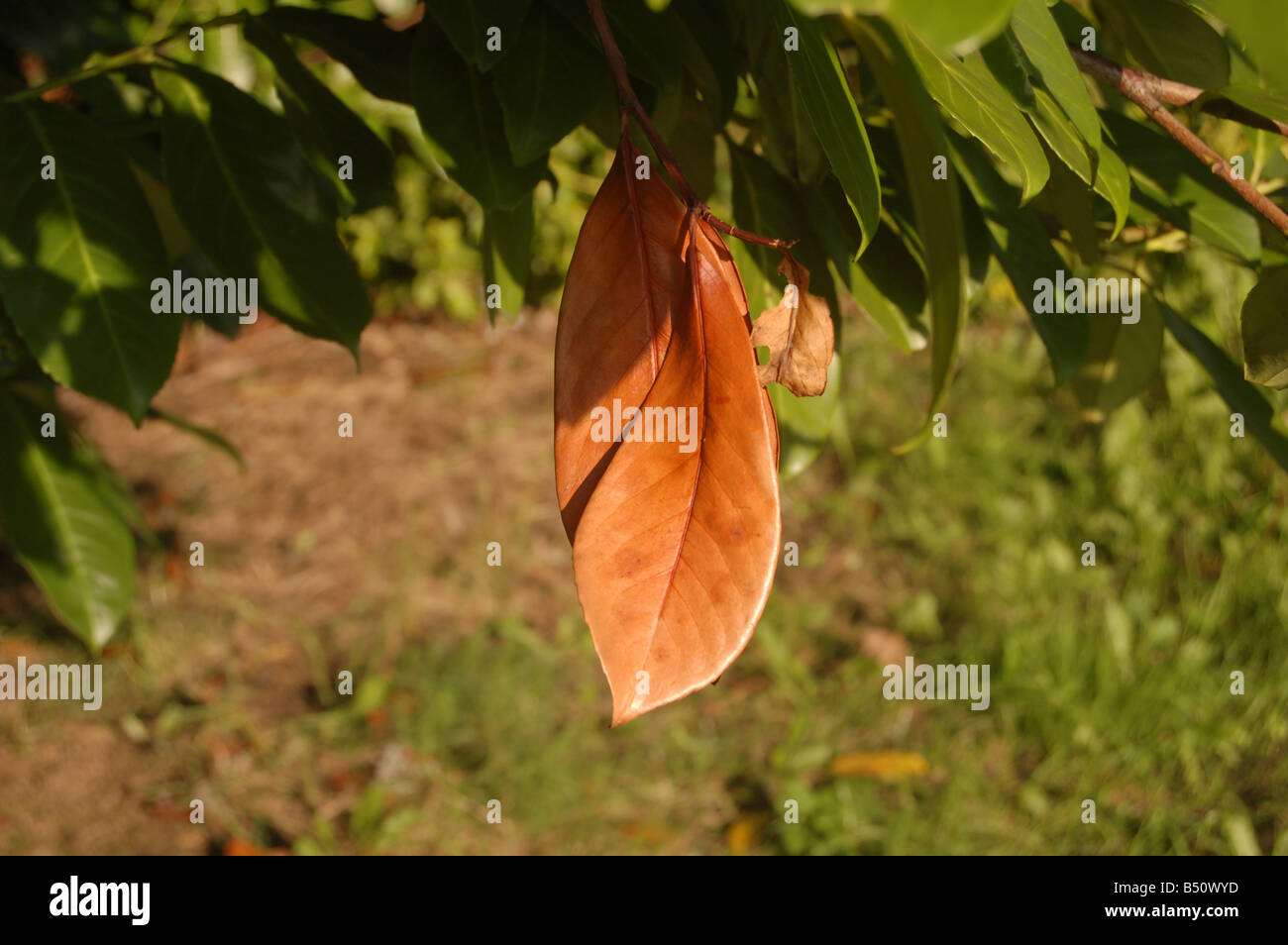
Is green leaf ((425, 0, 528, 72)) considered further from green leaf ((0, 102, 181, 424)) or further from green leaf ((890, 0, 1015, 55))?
green leaf ((890, 0, 1015, 55))

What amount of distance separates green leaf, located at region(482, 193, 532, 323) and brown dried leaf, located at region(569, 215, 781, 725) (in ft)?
1.07

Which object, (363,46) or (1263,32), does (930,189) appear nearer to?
(1263,32)

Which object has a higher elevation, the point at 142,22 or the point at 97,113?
the point at 142,22

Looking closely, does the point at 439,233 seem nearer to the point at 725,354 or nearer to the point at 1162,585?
the point at 1162,585

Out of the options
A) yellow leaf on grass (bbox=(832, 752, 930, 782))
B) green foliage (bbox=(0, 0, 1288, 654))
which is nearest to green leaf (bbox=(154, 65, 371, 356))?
green foliage (bbox=(0, 0, 1288, 654))

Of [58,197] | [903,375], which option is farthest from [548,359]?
[58,197]

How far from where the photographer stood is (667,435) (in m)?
0.67

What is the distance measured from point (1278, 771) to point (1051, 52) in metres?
2.46

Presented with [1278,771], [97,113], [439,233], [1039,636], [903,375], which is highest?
[439,233]

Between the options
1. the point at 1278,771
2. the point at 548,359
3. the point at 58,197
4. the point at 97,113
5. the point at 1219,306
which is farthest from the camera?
the point at 548,359

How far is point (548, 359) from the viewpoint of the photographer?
13.3 feet

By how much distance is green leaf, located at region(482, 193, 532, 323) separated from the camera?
3.20 feet

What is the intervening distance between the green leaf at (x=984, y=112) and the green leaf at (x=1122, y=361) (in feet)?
1.80

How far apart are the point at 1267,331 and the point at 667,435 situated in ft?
1.70
